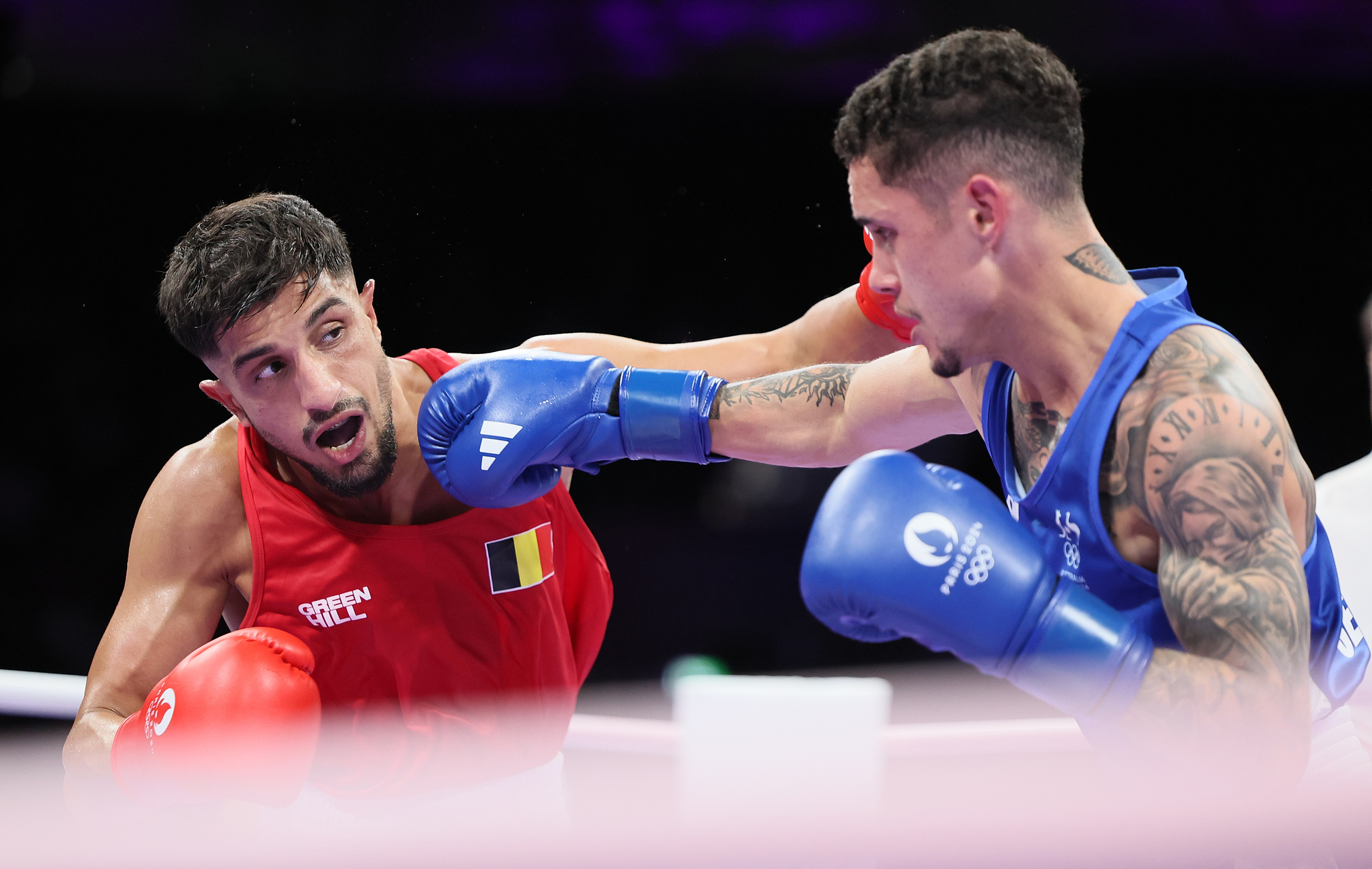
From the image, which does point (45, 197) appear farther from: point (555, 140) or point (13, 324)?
point (555, 140)

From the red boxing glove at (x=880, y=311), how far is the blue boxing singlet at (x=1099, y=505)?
0.80 metres

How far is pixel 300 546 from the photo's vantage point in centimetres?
207

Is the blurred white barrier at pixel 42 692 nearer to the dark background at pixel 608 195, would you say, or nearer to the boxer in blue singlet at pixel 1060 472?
the boxer in blue singlet at pixel 1060 472

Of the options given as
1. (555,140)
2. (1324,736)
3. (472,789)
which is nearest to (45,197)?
(555,140)

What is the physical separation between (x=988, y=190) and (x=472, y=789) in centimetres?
149

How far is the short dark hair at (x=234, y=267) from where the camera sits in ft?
6.34

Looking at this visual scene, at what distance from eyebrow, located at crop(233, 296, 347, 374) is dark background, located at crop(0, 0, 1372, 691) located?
2.83 m

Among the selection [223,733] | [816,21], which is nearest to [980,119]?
[223,733]

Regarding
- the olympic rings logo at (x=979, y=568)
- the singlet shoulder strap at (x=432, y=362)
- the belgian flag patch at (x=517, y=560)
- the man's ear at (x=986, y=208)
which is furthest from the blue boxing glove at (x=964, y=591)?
the singlet shoulder strap at (x=432, y=362)

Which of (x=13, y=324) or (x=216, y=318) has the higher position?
(x=216, y=318)

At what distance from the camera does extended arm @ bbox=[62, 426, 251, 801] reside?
79.8 inches

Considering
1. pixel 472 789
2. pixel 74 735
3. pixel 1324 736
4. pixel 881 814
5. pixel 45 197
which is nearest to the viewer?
pixel 881 814

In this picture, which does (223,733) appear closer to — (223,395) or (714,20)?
(223,395)

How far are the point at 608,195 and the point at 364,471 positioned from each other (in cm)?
340
